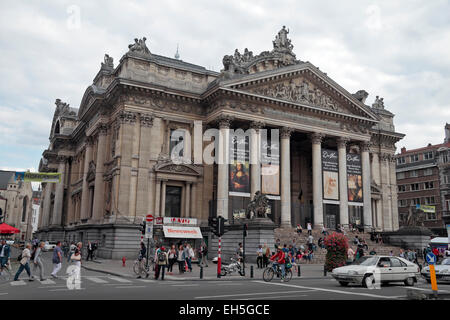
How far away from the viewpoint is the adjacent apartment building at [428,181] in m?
70.8

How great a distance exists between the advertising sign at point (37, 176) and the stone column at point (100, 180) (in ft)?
12.0

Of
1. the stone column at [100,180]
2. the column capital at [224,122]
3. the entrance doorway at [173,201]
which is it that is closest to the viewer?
the column capital at [224,122]

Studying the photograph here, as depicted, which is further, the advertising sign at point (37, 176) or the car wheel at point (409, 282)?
the advertising sign at point (37, 176)

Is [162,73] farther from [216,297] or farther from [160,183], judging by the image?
[216,297]

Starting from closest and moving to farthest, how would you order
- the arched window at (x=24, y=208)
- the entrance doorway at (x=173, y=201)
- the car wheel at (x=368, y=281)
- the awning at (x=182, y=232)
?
the car wheel at (x=368, y=281) → the awning at (x=182, y=232) → the entrance doorway at (x=173, y=201) → the arched window at (x=24, y=208)

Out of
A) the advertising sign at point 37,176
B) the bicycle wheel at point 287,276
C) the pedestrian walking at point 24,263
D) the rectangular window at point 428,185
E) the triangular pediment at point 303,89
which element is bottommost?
the bicycle wheel at point 287,276

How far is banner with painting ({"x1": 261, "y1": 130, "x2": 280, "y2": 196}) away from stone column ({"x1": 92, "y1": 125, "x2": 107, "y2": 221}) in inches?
613

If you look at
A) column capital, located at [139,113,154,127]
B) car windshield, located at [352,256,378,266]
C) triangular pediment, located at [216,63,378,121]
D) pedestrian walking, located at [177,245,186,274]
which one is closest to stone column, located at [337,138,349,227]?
triangular pediment, located at [216,63,378,121]


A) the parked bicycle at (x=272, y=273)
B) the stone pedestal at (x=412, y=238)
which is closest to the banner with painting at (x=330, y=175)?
the stone pedestal at (x=412, y=238)

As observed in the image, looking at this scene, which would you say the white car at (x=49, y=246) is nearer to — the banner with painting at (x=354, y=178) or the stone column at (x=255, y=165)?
the stone column at (x=255, y=165)

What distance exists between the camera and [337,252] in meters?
24.9

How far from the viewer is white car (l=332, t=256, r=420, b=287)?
17141mm

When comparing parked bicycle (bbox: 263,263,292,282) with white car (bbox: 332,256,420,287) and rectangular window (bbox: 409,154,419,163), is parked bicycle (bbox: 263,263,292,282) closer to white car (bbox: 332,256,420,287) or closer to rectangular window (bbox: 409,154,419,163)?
white car (bbox: 332,256,420,287)

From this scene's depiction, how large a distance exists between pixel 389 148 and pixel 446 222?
80.0ft
